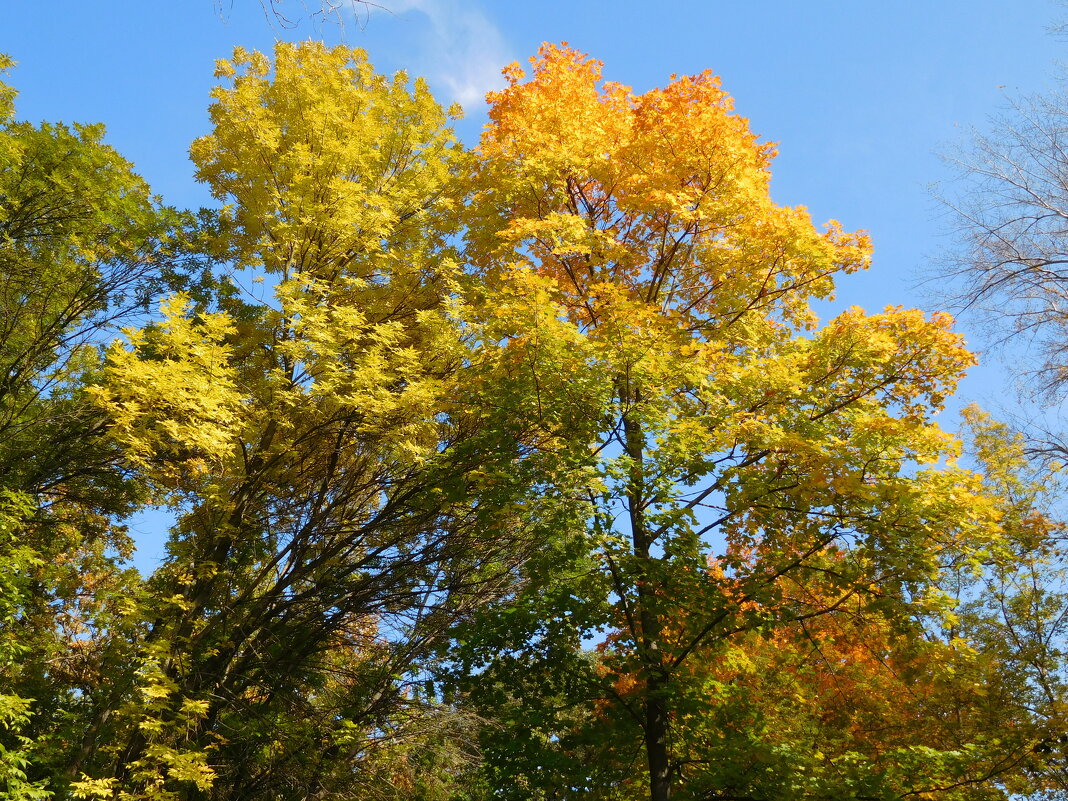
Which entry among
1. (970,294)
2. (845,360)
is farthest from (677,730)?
(970,294)

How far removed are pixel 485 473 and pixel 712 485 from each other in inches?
97.3

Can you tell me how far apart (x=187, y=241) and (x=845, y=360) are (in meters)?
8.70

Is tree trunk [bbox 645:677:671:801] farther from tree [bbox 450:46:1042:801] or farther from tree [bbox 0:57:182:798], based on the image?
tree [bbox 0:57:182:798]

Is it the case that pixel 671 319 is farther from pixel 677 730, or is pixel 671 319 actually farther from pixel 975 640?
pixel 975 640

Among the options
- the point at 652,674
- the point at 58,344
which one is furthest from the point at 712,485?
the point at 58,344

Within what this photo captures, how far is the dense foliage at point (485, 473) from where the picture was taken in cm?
673

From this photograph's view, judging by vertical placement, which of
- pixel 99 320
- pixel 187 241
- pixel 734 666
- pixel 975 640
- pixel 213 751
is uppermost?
pixel 187 241

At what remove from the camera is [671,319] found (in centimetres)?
836

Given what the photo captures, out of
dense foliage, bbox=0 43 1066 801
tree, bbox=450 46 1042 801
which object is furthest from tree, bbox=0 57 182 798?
tree, bbox=450 46 1042 801

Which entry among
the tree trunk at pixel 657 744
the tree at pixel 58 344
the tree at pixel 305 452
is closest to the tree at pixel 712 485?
the tree trunk at pixel 657 744

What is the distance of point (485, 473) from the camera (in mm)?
7105

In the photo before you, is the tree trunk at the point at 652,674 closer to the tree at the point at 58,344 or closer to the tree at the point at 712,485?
the tree at the point at 712,485

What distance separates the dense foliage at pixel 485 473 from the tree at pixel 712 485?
0.05 meters

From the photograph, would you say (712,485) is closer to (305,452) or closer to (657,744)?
(657,744)
